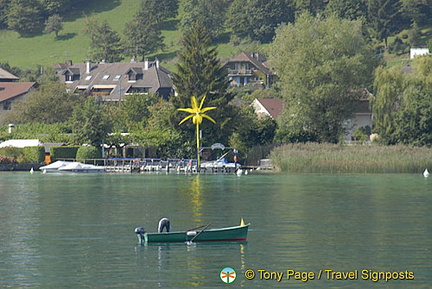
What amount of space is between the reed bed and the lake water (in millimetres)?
13385

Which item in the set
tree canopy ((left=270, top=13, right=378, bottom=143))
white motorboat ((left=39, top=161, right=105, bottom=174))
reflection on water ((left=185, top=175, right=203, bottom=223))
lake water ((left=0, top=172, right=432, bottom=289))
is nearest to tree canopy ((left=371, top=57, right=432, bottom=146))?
tree canopy ((left=270, top=13, right=378, bottom=143))

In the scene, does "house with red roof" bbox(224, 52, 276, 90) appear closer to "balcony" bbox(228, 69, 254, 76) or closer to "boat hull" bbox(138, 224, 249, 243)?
"balcony" bbox(228, 69, 254, 76)

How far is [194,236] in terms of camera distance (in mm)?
37875

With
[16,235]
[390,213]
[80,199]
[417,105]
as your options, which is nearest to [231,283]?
[16,235]

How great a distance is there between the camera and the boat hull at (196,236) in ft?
124

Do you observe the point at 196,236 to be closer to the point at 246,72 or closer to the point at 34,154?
the point at 34,154

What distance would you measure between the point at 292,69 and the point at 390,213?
53419 millimetres

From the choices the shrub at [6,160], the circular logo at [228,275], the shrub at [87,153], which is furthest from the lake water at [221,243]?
the shrub at [6,160]

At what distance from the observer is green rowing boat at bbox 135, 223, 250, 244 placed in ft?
124

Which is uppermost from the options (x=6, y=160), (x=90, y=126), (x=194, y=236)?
(x=90, y=126)

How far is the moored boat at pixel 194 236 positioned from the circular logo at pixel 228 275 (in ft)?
19.0

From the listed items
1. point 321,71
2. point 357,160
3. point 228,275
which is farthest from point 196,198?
point 321,71

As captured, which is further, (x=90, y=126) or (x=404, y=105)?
(x=90, y=126)

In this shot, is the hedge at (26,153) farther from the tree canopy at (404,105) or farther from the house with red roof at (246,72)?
the house with red roof at (246,72)
